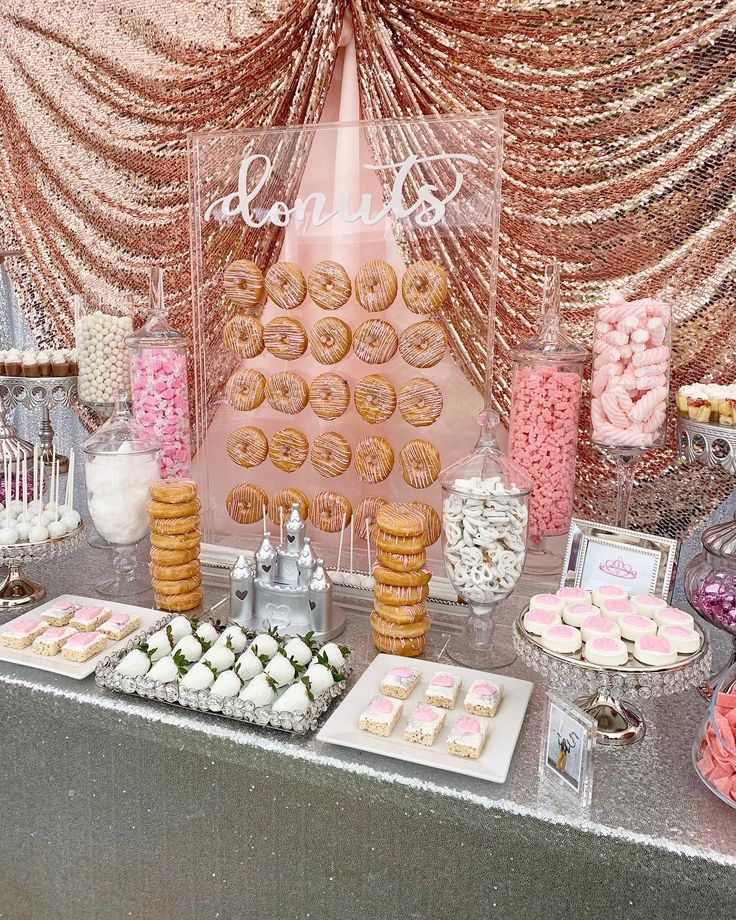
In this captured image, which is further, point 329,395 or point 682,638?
point 329,395

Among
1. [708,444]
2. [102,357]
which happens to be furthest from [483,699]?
[102,357]

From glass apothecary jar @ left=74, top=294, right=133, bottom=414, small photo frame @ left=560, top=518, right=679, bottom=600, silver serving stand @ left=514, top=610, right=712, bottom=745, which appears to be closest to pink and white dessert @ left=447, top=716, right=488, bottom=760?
silver serving stand @ left=514, top=610, right=712, bottom=745

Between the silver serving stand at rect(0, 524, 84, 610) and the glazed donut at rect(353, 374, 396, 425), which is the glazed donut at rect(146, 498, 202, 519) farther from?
the glazed donut at rect(353, 374, 396, 425)

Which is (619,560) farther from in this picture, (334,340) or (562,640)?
(334,340)

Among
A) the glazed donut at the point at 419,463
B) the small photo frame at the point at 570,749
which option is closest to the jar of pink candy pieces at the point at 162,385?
the glazed donut at the point at 419,463

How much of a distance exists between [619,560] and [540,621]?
0.31 meters

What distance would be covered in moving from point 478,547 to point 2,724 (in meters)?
0.83

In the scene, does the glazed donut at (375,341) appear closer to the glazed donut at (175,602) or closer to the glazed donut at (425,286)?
the glazed donut at (425,286)

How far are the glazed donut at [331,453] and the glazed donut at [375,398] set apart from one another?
83mm

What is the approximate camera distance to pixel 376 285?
1.53 metres

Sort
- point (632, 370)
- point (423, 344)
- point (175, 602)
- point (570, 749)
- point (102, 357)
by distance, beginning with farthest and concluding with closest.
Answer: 1. point (102, 357)
2. point (423, 344)
3. point (175, 602)
4. point (632, 370)
5. point (570, 749)

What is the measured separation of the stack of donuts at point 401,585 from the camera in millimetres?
1214

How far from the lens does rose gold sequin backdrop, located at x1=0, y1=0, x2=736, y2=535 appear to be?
56.1 inches

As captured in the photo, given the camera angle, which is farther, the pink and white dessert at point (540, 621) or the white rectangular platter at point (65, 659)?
the white rectangular platter at point (65, 659)
